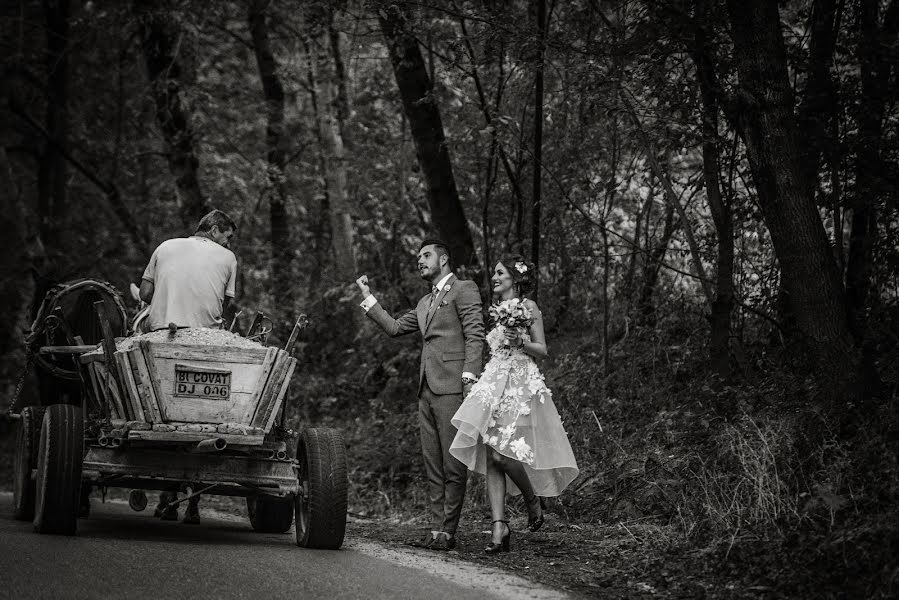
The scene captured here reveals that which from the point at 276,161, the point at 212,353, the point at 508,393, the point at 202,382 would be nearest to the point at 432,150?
the point at 508,393

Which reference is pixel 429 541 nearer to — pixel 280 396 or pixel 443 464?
pixel 443 464

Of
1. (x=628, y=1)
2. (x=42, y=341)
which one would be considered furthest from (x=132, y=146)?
(x=628, y=1)

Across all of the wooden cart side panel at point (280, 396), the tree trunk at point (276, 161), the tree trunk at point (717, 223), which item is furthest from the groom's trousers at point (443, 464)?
the tree trunk at point (276, 161)

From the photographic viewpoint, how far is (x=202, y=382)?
794 centimetres

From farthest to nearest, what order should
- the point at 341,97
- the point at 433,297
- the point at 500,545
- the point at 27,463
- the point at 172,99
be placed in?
the point at 341,97 < the point at 172,99 < the point at 27,463 < the point at 433,297 < the point at 500,545

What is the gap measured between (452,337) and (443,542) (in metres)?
1.59

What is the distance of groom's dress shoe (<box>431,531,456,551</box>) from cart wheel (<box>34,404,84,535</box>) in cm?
266

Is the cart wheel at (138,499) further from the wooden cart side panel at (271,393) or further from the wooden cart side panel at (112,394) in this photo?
the wooden cart side panel at (271,393)

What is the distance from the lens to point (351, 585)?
6582mm

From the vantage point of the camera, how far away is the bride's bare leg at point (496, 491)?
8273mm

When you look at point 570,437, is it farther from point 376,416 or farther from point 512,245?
point 376,416

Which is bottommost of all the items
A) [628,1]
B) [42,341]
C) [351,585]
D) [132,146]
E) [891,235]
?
[351,585]

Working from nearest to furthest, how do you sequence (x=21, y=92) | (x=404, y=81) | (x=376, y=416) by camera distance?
(x=404, y=81)
(x=376, y=416)
(x=21, y=92)

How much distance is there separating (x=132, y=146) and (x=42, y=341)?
661 inches
